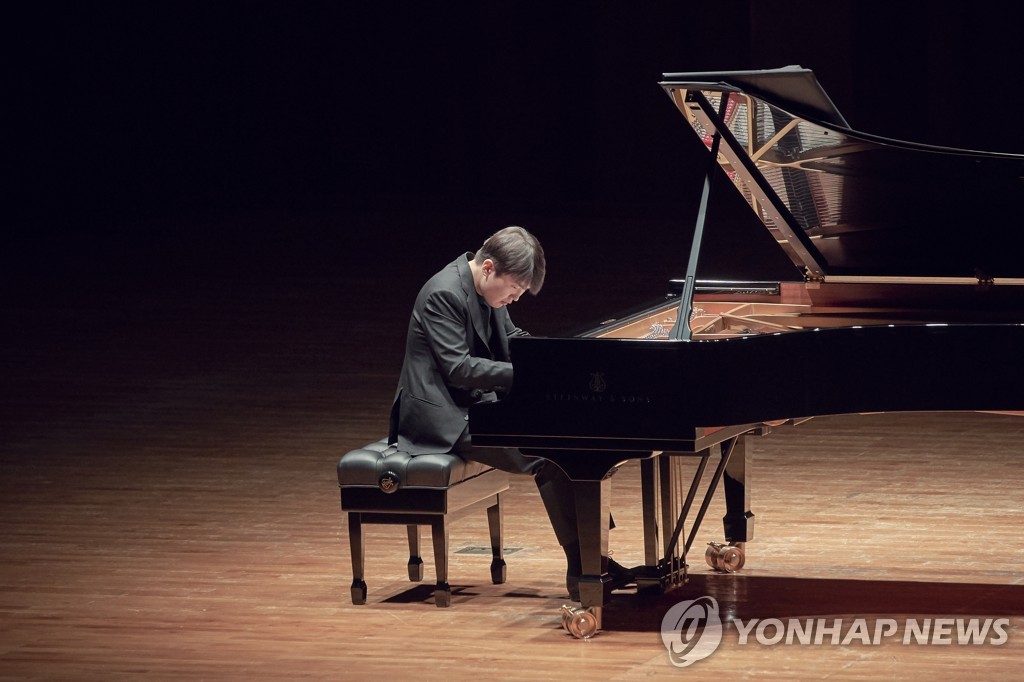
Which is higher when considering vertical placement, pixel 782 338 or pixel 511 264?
pixel 511 264

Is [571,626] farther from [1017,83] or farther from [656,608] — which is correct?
[1017,83]

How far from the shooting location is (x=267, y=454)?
20.9 ft

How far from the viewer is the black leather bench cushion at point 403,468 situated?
4.21m

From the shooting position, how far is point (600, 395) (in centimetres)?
390

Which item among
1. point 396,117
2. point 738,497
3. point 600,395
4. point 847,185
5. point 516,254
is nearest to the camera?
point 600,395

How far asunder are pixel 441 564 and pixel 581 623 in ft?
1.61

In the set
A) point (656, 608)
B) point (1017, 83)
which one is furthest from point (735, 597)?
point (1017, 83)

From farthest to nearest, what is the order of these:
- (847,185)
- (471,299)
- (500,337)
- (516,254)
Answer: (847,185) → (500,337) → (471,299) → (516,254)

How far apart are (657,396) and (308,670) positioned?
1009mm

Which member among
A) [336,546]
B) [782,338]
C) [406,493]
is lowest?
[336,546]

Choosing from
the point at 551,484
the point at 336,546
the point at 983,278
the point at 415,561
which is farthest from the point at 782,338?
the point at 336,546

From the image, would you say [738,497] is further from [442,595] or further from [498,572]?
[442,595]

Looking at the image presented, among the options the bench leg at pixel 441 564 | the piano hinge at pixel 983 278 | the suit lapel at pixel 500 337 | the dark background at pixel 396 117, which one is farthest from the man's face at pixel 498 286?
the dark background at pixel 396 117

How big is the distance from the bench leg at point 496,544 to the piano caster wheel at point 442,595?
0.82 feet
